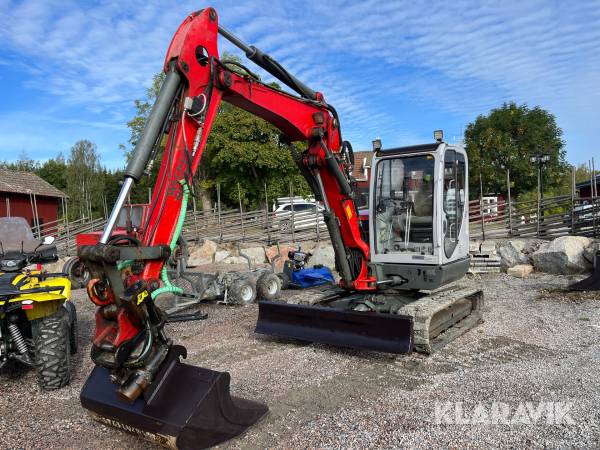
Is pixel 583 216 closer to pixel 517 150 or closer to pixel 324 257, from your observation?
pixel 324 257

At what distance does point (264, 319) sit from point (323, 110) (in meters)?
2.94

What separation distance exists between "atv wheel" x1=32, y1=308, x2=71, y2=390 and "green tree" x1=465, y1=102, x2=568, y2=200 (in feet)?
94.8

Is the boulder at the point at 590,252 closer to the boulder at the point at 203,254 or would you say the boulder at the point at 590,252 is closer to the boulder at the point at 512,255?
the boulder at the point at 512,255

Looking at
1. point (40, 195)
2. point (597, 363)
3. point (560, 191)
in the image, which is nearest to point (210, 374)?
point (597, 363)

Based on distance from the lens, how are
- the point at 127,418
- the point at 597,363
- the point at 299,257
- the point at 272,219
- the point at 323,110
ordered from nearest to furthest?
the point at 127,418
the point at 597,363
the point at 323,110
the point at 299,257
the point at 272,219

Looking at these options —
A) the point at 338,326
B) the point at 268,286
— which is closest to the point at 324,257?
the point at 268,286

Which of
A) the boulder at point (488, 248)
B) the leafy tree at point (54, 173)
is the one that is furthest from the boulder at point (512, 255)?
the leafy tree at point (54, 173)

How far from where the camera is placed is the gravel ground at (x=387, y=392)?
12.8 ft

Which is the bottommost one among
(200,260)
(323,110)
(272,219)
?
(200,260)

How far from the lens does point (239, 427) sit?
3869 millimetres

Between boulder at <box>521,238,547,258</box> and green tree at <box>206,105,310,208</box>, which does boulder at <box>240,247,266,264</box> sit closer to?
boulder at <box>521,238,547,258</box>

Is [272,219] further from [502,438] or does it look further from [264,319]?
[502,438]

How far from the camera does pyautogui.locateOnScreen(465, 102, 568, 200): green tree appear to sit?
3053cm

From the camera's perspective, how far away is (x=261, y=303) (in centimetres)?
682
